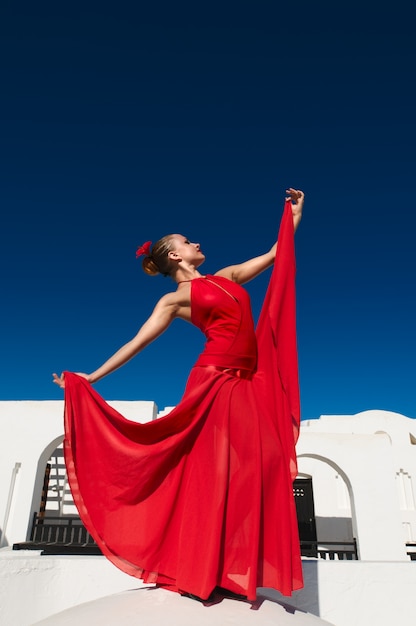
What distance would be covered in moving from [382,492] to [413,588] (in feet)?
24.7

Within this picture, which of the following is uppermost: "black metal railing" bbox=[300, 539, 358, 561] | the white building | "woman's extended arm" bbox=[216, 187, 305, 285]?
"woman's extended arm" bbox=[216, 187, 305, 285]

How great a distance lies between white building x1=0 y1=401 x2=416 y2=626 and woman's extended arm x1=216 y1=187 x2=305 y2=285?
170cm

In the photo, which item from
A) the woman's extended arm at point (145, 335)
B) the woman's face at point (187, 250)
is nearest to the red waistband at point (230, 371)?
the woman's extended arm at point (145, 335)

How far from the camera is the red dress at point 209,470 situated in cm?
172

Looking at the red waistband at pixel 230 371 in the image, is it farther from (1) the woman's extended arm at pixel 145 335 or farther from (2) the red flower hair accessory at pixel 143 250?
(2) the red flower hair accessory at pixel 143 250

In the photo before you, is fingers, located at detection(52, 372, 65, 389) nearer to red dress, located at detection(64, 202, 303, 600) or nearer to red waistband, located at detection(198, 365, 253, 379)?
red dress, located at detection(64, 202, 303, 600)

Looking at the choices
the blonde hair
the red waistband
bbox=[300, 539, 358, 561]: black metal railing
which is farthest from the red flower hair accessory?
bbox=[300, 539, 358, 561]: black metal railing

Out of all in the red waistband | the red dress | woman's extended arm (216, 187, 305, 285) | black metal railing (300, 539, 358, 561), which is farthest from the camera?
black metal railing (300, 539, 358, 561)

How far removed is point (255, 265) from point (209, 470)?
110cm

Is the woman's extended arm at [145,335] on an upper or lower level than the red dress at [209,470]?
upper

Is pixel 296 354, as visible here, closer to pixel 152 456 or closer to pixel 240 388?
pixel 240 388

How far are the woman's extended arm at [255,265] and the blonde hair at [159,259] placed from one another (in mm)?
302

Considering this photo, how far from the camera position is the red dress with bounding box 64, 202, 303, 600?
1716 mm

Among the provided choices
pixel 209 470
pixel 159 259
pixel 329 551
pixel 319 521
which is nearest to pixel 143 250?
pixel 159 259
